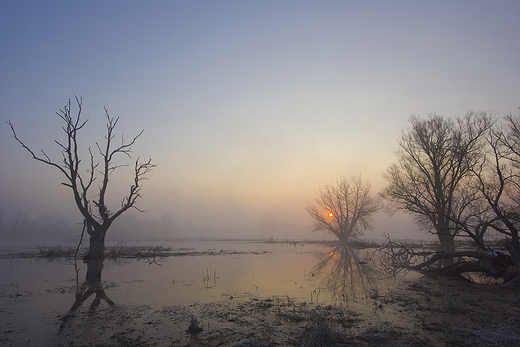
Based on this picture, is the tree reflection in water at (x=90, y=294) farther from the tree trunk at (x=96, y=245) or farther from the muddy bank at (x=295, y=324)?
the tree trunk at (x=96, y=245)

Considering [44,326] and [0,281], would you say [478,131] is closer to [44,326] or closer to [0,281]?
[44,326]

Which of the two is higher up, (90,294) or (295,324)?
(295,324)

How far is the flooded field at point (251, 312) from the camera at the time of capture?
4.27 m

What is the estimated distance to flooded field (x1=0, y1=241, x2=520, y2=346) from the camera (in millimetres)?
4266

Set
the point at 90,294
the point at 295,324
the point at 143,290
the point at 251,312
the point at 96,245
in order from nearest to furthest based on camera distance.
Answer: the point at 295,324
the point at 251,312
the point at 90,294
the point at 143,290
the point at 96,245

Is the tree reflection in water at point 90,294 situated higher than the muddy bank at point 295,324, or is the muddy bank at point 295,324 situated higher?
the muddy bank at point 295,324

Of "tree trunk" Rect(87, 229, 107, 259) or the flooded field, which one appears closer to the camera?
the flooded field

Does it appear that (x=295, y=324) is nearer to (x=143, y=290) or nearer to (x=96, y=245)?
(x=143, y=290)

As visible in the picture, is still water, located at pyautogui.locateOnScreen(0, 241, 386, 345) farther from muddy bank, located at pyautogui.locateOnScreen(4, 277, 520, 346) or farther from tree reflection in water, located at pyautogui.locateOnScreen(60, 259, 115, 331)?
muddy bank, located at pyautogui.locateOnScreen(4, 277, 520, 346)

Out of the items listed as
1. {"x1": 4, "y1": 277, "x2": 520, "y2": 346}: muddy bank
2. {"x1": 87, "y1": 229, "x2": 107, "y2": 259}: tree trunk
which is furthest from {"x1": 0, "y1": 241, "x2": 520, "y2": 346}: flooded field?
{"x1": 87, "y1": 229, "x2": 107, "y2": 259}: tree trunk

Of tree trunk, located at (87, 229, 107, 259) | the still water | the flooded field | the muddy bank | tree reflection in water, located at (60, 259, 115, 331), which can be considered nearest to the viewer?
the muddy bank

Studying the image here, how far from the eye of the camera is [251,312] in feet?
19.2

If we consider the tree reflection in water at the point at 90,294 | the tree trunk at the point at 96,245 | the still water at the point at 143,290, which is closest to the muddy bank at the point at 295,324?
the tree reflection in water at the point at 90,294

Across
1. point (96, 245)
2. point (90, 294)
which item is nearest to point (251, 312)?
point (90, 294)
